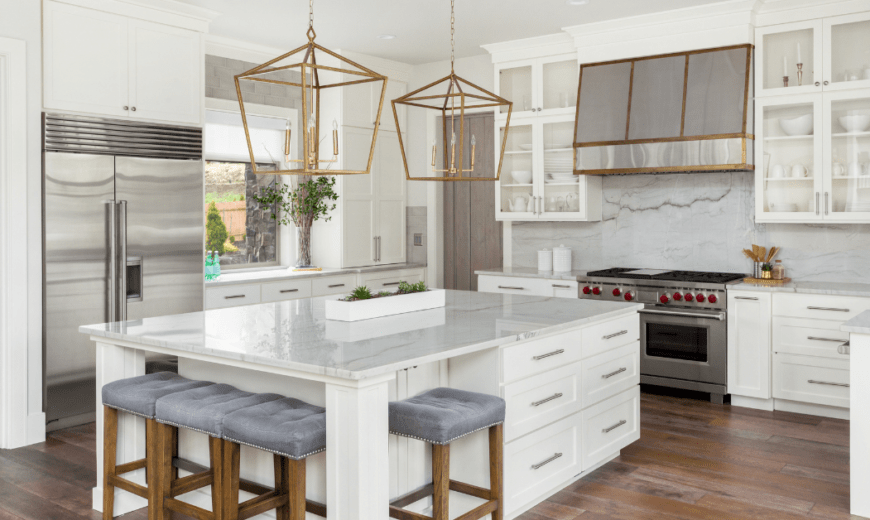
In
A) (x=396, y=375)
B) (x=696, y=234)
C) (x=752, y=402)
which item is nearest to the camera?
(x=396, y=375)

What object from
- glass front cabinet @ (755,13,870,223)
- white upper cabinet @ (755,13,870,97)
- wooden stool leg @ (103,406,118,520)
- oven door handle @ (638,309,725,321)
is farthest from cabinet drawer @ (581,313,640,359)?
white upper cabinet @ (755,13,870,97)

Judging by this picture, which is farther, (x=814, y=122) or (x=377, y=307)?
(x=814, y=122)

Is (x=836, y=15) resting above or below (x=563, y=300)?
above

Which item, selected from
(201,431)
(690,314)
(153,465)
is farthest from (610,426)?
(153,465)

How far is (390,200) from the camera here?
7160 mm

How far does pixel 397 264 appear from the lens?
7.16 meters

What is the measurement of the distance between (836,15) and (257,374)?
4.35 meters

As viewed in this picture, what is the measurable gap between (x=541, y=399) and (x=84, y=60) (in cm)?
348

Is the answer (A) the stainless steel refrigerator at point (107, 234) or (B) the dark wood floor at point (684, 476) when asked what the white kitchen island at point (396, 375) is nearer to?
(B) the dark wood floor at point (684, 476)

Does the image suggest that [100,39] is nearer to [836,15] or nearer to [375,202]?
[375,202]

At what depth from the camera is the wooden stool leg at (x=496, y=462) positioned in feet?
9.41

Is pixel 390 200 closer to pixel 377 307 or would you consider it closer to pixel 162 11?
pixel 162 11

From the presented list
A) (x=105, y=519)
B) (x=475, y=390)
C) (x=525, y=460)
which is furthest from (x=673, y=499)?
(x=105, y=519)

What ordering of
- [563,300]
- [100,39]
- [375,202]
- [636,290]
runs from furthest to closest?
[375,202]
[636,290]
[100,39]
[563,300]
